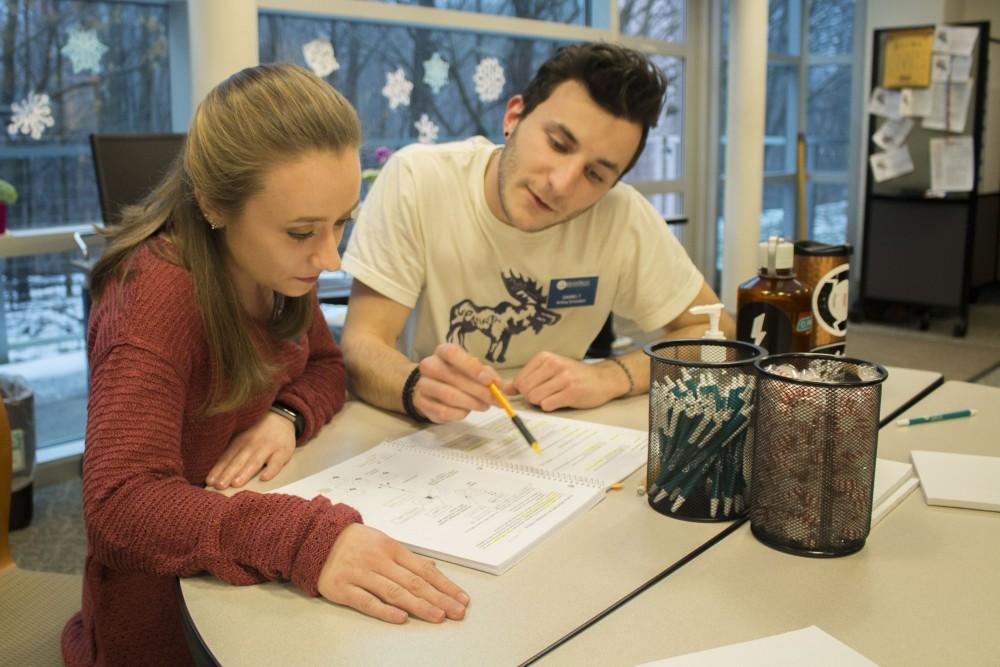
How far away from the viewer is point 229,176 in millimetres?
1078

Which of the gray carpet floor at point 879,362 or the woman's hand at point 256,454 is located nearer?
the woman's hand at point 256,454

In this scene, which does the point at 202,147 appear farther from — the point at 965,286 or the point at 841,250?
the point at 965,286

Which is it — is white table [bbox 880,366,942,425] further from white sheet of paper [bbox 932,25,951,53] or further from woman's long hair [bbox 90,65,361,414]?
white sheet of paper [bbox 932,25,951,53]

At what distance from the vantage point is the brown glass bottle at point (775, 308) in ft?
4.55

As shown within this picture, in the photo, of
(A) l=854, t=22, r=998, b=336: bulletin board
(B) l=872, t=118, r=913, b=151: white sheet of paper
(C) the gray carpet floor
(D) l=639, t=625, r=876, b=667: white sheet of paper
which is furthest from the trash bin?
(B) l=872, t=118, r=913, b=151: white sheet of paper

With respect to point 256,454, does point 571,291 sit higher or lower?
higher

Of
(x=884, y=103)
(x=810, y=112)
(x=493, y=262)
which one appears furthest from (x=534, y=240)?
(x=810, y=112)

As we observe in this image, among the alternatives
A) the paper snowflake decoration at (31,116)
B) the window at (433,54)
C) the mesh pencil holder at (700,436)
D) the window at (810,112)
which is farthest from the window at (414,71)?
the mesh pencil holder at (700,436)

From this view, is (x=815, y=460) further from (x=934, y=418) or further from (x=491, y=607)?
(x=934, y=418)

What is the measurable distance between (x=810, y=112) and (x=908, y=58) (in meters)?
1.28

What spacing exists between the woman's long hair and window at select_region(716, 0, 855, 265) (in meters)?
4.77

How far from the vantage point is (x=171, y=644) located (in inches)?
42.8

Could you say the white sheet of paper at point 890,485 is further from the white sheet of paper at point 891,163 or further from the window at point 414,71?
the white sheet of paper at point 891,163

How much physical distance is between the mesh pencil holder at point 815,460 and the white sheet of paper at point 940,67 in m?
4.57
